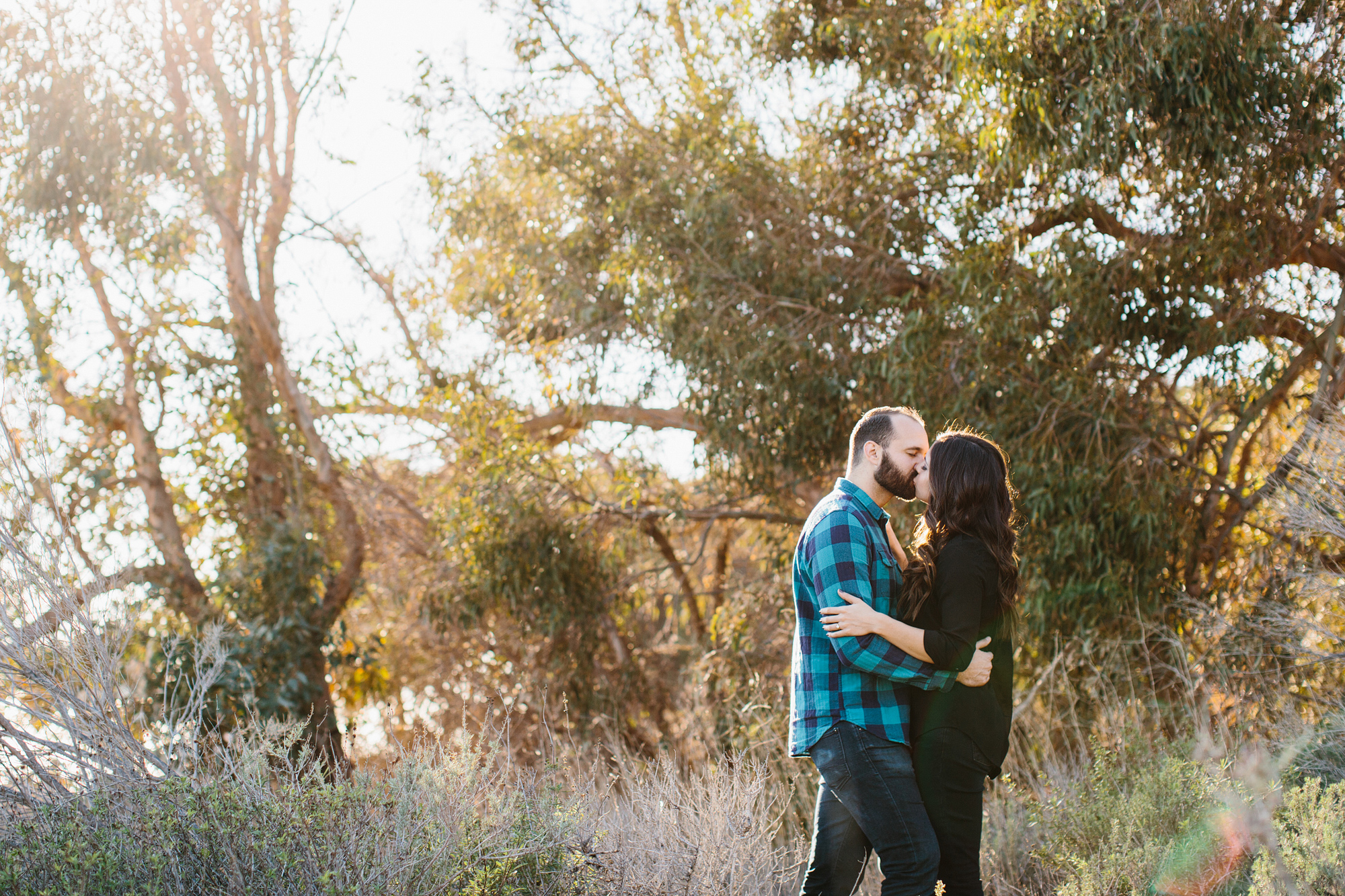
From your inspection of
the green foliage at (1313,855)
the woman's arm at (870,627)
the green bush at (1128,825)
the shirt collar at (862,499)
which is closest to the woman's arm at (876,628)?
the woman's arm at (870,627)

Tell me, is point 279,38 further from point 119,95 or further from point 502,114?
point 502,114

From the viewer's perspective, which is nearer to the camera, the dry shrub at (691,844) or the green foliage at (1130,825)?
the dry shrub at (691,844)

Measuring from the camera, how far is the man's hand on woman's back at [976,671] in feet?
9.03

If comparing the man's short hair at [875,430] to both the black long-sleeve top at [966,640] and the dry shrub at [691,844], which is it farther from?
the dry shrub at [691,844]

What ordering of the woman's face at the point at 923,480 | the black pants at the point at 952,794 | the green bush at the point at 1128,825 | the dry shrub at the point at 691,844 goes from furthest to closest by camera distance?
the green bush at the point at 1128,825
the dry shrub at the point at 691,844
the woman's face at the point at 923,480
the black pants at the point at 952,794

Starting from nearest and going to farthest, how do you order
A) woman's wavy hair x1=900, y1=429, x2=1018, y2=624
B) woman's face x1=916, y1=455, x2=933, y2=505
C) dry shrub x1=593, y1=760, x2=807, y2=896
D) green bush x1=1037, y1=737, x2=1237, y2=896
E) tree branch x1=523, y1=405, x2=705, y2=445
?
1. woman's wavy hair x1=900, y1=429, x2=1018, y2=624
2. woman's face x1=916, y1=455, x2=933, y2=505
3. dry shrub x1=593, y1=760, x2=807, y2=896
4. green bush x1=1037, y1=737, x2=1237, y2=896
5. tree branch x1=523, y1=405, x2=705, y2=445

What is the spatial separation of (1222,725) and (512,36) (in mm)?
7052

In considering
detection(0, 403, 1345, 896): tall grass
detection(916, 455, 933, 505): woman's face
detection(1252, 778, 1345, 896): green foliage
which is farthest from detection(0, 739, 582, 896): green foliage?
detection(1252, 778, 1345, 896): green foliage

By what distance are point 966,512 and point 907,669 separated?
1.49 ft

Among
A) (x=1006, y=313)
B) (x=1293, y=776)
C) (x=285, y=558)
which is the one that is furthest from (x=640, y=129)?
(x=1293, y=776)

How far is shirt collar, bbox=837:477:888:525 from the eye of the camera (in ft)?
9.52

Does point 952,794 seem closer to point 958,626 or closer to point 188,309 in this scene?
point 958,626

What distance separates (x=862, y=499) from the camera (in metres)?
2.91

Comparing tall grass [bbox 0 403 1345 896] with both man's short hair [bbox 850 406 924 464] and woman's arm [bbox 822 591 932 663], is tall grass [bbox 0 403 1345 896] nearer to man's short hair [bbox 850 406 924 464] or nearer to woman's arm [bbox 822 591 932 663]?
woman's arm [bbox 822 591 932 663]
